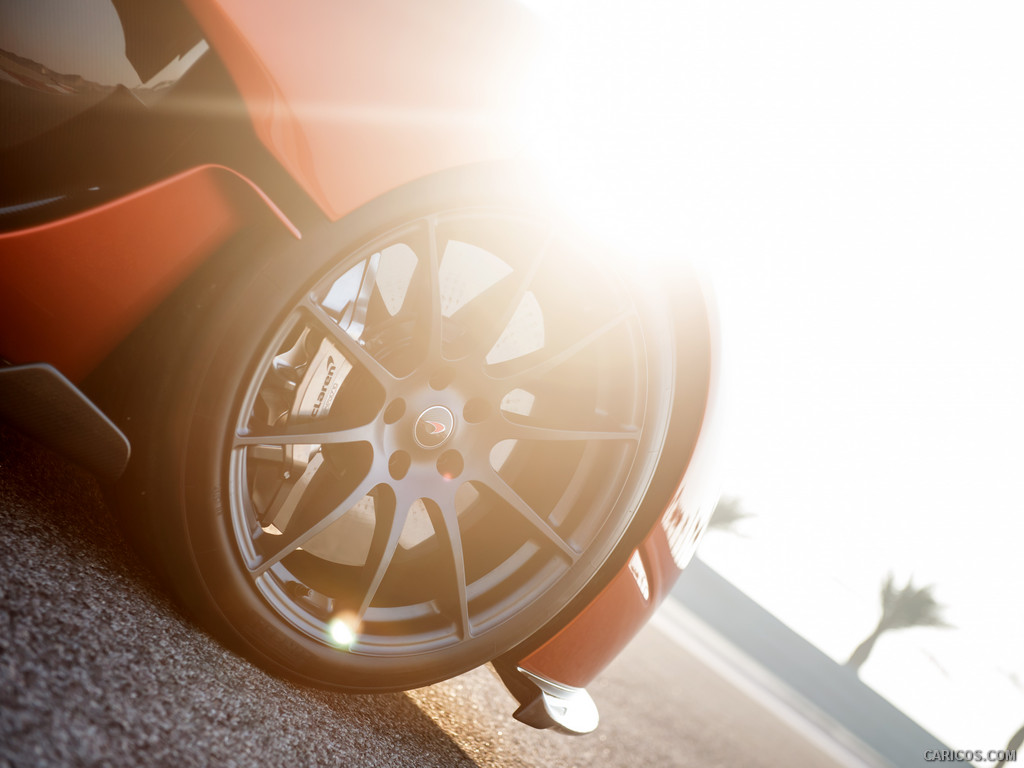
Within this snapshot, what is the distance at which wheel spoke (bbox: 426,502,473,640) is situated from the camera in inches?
47.7

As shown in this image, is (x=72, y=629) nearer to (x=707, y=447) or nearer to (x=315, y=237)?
(x=315, y=237)

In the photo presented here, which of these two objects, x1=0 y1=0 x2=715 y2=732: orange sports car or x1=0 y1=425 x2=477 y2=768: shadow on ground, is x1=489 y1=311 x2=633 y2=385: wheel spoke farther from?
x1=0 y1=425 x2=477 y2=768: shadow on ground

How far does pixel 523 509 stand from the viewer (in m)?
1.27

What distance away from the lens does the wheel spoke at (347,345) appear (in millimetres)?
1007

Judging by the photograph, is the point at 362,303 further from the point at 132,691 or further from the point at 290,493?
the point at 132,691

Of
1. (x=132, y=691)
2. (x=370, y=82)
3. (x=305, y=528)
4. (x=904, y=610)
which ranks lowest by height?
(x=132, y=691)

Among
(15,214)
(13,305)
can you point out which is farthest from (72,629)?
(15,214)

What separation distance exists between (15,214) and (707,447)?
1.26 meters

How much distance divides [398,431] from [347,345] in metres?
0.19

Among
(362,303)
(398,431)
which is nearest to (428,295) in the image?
(362,303)

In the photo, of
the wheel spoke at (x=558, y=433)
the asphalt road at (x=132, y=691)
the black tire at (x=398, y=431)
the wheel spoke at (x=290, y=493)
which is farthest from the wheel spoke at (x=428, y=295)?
the asphalt road at (x=132, y=691)

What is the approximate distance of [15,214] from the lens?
2.99ft

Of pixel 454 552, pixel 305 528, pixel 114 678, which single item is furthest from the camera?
pixel 454 552

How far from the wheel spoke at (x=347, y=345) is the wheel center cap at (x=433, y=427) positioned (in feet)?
0.30
